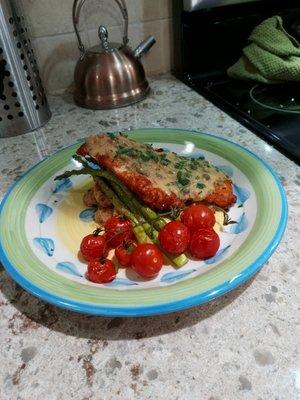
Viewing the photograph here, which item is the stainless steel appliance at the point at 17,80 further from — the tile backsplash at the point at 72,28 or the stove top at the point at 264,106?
the stove top at the point at 264,106

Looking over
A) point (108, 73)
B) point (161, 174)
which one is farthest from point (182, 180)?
point (108, 73)

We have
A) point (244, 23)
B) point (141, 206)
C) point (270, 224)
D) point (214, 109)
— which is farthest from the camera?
point (244, 23)

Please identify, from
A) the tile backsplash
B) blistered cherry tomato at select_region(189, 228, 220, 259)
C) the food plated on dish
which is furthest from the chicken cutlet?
the tile backsplash

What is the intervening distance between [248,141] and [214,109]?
0.76 feet

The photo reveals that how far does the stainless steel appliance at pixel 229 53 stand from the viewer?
40.8 inches

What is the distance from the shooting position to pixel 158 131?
0.90 meters

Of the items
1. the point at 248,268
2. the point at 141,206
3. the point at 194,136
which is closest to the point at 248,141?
the point at 194,136

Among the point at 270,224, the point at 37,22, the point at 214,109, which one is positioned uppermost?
the point at 37,22

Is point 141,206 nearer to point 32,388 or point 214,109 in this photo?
point 32,388

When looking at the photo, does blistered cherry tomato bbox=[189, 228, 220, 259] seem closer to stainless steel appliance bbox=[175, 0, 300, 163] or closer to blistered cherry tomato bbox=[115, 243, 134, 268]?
blistered cherry tomato bbox=[115, 243, 134, 268]

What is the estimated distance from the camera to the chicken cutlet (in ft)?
2.23

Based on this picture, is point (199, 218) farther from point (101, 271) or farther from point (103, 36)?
point (103, 36)

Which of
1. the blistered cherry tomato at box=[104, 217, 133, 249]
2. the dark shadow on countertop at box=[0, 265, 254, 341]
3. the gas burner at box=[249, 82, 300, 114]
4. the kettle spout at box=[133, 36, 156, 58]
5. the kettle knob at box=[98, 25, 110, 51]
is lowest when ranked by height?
the gas burner at box=[249, 82, 300, 114]

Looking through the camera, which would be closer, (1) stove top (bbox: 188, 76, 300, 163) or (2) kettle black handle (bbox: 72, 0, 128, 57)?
(1) stove top (bbox: 188, 76, 300, 163)
